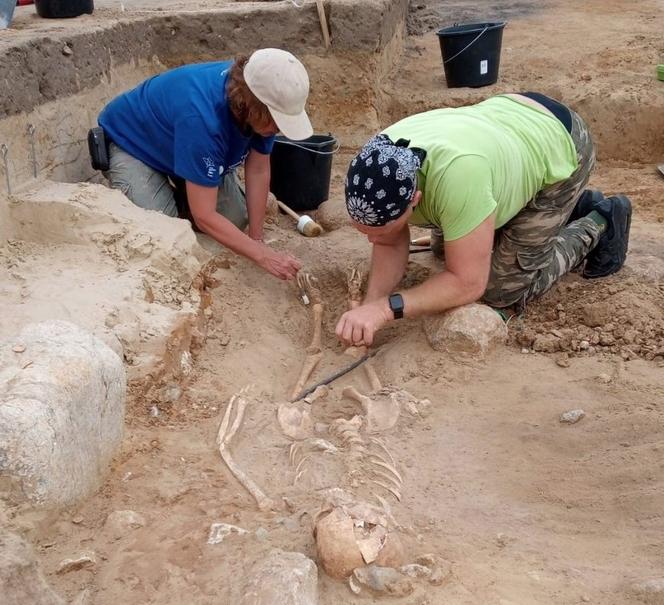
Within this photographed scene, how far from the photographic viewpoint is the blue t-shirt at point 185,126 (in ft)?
12.7

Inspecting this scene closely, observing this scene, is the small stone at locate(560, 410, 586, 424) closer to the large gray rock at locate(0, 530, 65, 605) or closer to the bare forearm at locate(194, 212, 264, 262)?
the bare forearm at locate(194, 212, 264, 262)

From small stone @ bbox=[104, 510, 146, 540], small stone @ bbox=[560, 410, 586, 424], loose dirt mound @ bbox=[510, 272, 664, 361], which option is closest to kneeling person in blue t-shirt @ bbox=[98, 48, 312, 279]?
loose dirt mound @ bbox=[510, 272, 664, 361]

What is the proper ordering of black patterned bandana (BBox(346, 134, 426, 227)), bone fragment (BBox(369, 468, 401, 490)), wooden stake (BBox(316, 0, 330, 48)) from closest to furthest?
bone fragment (BBox(369, 468, 401, 490)) < black patterned bandana (BBox(346, 134, 426, 227)) < wooden stake (BBox(316, 0, 330, 48))

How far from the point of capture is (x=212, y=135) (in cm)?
386

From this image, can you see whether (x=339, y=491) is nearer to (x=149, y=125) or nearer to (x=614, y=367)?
(x=614, y=367)

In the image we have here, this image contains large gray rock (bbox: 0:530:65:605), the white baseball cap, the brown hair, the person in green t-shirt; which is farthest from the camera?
the brown hair

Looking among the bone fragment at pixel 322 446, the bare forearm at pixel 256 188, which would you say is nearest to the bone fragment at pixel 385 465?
the bone fragment at pixel 322 446

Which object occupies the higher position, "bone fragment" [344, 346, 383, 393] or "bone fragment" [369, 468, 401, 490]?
"bone fragment" [369, 468, 401, 490]

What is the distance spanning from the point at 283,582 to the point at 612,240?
2.95m

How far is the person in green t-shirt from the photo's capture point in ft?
10.1

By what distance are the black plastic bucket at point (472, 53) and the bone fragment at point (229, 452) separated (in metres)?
4.49

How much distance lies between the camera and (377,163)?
117 inches

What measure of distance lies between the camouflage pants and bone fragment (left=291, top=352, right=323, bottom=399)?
37.8 inches

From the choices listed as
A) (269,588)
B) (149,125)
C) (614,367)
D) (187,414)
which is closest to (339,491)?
(269,588)
